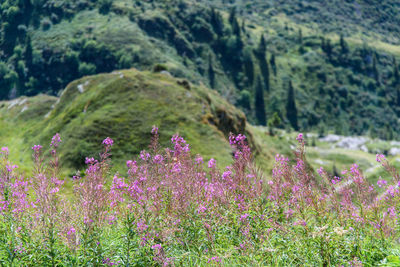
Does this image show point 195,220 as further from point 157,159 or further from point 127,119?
point 127,119

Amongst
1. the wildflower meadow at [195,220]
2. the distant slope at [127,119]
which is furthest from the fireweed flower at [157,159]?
the distant slope at [127,119]

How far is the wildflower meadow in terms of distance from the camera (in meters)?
6.40

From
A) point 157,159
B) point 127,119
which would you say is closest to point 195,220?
point 157,159

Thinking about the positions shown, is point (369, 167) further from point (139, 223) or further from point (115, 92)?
point (139, 223)

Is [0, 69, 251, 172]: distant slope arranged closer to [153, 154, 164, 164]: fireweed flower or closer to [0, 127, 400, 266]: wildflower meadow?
[0, 127, 400, 266]: wildflower meadow

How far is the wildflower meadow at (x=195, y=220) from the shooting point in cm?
640

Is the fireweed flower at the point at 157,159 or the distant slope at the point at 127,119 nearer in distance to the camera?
the fireweed flower at the point at 157,159

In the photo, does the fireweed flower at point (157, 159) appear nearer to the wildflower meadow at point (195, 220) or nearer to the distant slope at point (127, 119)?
the wildflower meadow at point (195, 220)

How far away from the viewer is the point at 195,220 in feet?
23.6

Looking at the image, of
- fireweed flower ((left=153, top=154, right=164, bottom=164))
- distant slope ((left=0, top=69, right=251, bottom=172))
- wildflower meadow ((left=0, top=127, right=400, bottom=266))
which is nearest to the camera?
wildflower meadow ((left=0, top=127, right=400, bottom=266))

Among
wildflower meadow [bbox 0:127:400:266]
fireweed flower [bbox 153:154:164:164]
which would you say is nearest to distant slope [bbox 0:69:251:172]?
wildflower meadow [bbox 0:127:400:266]

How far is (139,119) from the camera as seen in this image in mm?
40938

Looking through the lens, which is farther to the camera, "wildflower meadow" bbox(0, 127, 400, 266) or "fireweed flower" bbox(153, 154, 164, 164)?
"fireweed flower" bbox(153, 154, 164, 164)

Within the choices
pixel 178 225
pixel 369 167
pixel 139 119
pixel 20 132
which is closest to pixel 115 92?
pixel 139 119
